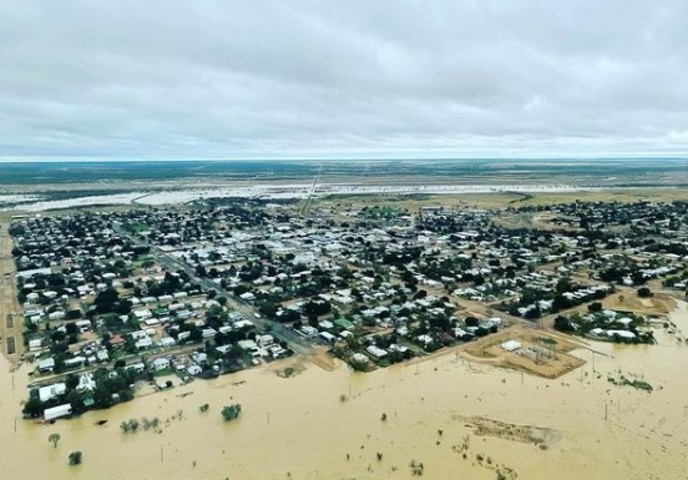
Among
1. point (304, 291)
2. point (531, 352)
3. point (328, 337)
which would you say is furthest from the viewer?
point (304, 291)

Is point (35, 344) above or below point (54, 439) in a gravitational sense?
above

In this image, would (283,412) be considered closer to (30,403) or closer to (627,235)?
(30,403)

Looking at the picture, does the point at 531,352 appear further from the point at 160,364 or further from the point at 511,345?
the point at 160,364

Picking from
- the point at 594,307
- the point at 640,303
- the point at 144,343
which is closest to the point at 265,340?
the point at 144,343

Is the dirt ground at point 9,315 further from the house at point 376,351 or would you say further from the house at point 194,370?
the house at point 376,351

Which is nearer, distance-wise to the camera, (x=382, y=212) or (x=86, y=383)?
(x=86, y=383)

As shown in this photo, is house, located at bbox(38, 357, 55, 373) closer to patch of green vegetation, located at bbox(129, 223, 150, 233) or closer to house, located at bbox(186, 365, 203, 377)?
house, located at bbox(186, 365, 203, 377)
